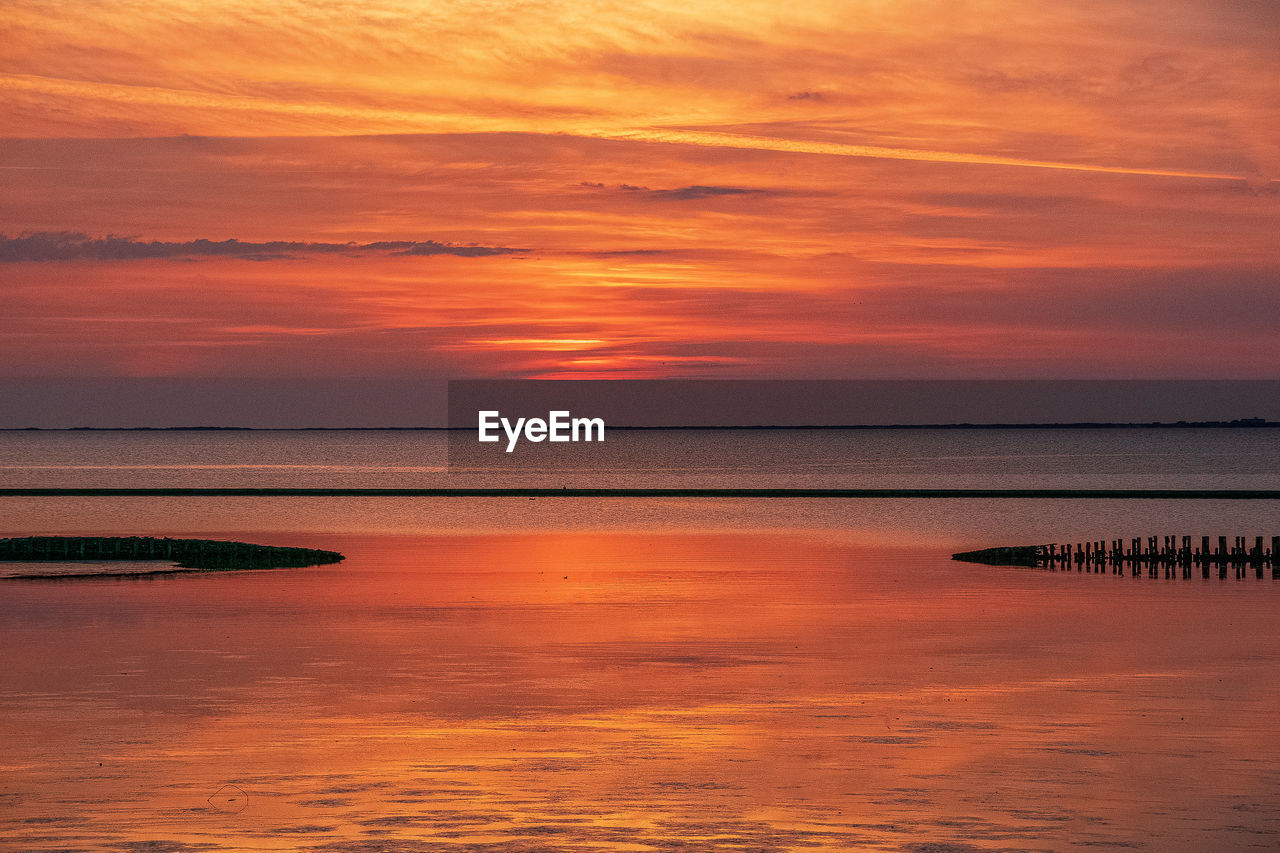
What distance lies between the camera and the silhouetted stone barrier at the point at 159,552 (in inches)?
2025

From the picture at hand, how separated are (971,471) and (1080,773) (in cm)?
17797

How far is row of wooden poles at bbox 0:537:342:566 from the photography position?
51844 millimetres

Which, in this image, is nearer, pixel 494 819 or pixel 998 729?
pixel 494 819

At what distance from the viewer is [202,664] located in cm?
2678

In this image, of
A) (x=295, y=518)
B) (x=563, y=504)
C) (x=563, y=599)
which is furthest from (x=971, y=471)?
(x=563, y=599)

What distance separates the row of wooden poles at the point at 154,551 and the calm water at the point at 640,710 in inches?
193

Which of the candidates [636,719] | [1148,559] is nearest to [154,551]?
[1148,559]

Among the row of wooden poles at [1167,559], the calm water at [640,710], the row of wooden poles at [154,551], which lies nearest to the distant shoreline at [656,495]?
the row of wooden poles at [1167,559]

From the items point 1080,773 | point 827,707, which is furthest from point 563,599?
point 1080,773

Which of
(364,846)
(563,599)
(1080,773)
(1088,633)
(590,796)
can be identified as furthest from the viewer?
(563,599)

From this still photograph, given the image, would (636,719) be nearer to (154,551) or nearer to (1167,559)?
(1167,559)

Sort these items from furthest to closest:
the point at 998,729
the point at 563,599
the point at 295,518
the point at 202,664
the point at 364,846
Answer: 1. the point at 295,518
2. the point at 563,599
3. the point at 202,664
4. the point at 998,729
5. the point at 364,846

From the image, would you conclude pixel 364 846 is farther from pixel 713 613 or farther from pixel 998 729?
pixel 713 613

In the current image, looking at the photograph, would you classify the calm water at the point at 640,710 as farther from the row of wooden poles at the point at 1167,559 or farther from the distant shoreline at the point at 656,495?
the distant shoreline at the point at 656,495
